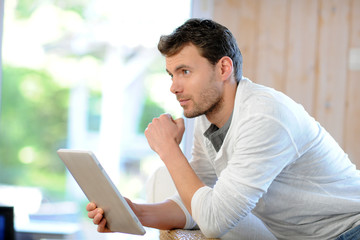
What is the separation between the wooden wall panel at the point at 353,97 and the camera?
9.12 feet

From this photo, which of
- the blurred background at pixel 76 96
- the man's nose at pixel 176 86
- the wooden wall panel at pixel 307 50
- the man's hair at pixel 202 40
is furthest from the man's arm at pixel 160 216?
the blurred background at pixel 76 96

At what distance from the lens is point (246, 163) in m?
1.23

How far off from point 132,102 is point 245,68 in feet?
7.04

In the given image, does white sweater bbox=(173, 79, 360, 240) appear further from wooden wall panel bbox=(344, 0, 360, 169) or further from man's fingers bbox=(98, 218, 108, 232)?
wooden wall panel bbox=(344, 0, 360, 169)

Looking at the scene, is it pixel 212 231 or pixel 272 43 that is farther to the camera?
pixel 272 43

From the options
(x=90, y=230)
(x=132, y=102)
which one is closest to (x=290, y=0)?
(x=132, y=102)

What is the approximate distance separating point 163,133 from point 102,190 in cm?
26

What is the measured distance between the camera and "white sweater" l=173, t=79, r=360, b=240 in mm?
1236

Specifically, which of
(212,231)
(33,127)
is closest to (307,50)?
(212,231)

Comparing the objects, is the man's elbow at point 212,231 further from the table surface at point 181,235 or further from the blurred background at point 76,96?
the blurred background at point 76,96

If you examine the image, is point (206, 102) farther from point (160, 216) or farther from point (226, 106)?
point (160, 216)

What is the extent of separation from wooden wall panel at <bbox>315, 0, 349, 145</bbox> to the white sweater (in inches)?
55.1

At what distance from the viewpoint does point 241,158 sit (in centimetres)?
125

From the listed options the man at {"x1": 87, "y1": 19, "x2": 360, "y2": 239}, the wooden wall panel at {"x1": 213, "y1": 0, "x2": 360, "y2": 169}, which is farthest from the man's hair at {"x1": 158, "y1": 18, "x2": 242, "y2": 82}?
the wooden wall panel at {"x1": 213, "y1": 0, "x2": 360, "y2": 169}
